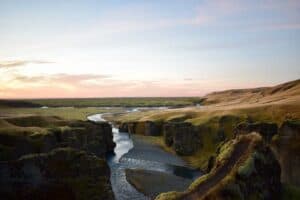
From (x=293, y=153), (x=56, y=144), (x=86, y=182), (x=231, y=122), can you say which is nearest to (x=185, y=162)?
(x=231, y=122)

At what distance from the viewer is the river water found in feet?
239

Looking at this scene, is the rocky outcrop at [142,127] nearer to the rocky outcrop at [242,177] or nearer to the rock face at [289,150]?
the rock face at [289,150]

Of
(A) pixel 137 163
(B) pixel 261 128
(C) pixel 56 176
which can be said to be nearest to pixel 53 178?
(C) pixel 56 176

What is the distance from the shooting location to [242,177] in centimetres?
3581

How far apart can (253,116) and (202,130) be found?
22.0 metres

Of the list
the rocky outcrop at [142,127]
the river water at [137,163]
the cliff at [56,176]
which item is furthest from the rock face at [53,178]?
the rocky outcrop at [142,127]

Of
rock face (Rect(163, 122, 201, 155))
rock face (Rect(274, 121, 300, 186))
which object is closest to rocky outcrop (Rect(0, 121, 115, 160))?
rock face (Rect(163, 122, 201, 155))

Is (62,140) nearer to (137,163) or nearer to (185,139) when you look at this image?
(137,163)

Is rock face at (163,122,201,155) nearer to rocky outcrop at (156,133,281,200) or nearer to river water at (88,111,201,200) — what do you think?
river water at (88,111,201,200)

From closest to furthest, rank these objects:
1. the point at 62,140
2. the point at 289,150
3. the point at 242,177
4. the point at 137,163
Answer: the point at 242,177, the point at 289,150, the point at 62,140, the point at 137,163

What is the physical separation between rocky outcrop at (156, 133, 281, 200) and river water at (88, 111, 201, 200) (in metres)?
31.8

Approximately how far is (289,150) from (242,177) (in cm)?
3111

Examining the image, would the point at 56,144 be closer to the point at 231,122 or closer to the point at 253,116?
the point at 231,122

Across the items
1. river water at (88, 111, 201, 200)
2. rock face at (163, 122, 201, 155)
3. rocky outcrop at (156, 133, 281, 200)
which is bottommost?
river water at (88, 111, 201, 200)
